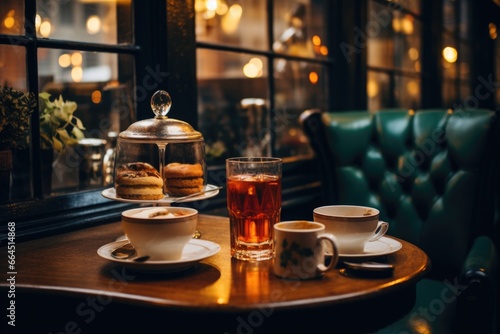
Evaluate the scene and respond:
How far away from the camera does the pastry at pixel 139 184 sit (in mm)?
1229

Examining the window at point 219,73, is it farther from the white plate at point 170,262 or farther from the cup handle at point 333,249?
the cup handle at point 333,249

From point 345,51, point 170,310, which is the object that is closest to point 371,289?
point 170,310

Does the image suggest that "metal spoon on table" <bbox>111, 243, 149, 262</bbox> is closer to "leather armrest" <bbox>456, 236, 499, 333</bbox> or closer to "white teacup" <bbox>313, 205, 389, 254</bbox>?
"white teacup" <bbox>313, 205, 389, 254</bbox>

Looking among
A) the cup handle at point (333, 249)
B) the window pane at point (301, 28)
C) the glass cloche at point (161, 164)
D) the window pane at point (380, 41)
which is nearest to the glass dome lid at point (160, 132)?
the glass cloche at point (161, 164)

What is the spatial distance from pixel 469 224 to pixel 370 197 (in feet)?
1.23

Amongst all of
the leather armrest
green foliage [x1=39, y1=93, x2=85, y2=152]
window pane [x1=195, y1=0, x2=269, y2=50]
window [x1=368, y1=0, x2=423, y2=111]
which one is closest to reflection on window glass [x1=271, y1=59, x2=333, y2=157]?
window pane [x1=195, y1=0, x2=269, y2=50]

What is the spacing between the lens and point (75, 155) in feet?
5.76

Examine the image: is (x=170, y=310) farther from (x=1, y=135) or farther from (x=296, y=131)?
(x=296, y=131)

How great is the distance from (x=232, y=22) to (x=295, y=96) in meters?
1.38

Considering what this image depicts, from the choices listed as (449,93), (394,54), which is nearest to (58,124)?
(394,54)

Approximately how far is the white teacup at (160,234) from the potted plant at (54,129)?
0.68 m

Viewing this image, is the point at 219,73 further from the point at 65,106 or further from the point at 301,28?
the point at 65,106

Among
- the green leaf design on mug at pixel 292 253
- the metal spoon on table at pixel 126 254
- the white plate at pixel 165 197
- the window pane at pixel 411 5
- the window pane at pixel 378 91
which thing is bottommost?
the metal spoon on table at pixel 126 254

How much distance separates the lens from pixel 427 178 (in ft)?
6.27
